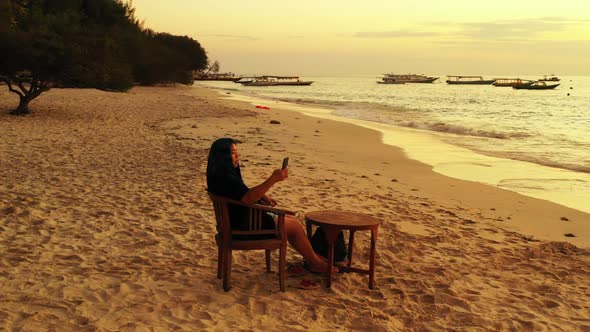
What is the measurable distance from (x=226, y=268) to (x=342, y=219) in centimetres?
111

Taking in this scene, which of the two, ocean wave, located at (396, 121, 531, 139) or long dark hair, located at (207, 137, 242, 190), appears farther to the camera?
ocean wave, located at (396, 121, 531, 139)

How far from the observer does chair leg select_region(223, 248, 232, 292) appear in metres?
4.36

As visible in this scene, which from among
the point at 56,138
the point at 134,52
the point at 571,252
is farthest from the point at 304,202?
the point at 134,52

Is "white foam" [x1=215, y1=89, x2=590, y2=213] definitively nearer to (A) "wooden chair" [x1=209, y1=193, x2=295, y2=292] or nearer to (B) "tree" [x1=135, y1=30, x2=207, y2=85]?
(A) "wooden chair" [x1=209, y1=193, x2=295, y2=292]

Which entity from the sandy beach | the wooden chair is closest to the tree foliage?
the sandy beach

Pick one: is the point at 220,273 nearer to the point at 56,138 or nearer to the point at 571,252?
the point at 571,252

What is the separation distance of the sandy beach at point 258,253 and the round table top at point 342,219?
0.63 metres

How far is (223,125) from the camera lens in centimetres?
1859

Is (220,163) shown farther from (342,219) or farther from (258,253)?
(258,253)

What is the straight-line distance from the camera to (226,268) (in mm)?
4441

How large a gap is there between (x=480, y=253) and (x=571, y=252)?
114 centimetres

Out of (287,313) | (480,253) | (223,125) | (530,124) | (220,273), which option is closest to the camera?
(287,313)

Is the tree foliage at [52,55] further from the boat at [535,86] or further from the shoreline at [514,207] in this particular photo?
the boat at [535,86]

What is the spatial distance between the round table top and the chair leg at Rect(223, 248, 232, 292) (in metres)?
0.80
